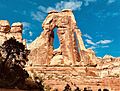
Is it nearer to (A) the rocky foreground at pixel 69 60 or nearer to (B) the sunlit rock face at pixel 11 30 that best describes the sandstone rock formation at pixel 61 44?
(A) the rocky foreground at pixel 69 60

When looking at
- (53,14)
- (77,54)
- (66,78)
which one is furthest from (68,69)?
(53,14)

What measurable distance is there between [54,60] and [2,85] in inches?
1777

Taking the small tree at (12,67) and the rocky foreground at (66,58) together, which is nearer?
the small tree at (12,67)

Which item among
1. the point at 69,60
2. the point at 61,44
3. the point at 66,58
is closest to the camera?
the point at 69,60

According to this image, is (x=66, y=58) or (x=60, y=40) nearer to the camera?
(x=66, y=58)

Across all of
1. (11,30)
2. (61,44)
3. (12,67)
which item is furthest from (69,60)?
(12,67)

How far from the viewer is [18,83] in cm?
5700

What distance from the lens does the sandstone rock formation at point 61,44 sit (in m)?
99.1

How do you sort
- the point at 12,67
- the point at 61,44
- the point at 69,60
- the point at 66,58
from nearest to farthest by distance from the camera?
1. the point at 12,67
2. the point at 69,60
3. the point at 66,58
4. the point at 61,44

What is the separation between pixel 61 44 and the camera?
4158 inches

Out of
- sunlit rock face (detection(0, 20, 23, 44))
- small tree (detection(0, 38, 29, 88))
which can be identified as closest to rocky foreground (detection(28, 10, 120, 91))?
sunlit rock face (detection(0, 20, 23, 44))

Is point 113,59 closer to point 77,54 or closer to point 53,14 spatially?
point 77,54

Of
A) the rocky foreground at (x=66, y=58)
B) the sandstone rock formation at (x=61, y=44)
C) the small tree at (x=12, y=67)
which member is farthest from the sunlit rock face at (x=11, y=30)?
the small tree at (x=12, y=67)

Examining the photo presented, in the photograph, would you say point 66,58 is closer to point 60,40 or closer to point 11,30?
point 60,40
